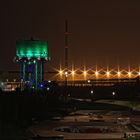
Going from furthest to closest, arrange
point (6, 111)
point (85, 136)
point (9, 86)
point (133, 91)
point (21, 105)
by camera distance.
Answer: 1. point (9, 86)
2. point (133, 91)
3. point (21, 105)
4. point (6, 111)
5. point (85, 136)

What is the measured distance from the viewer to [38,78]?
120m

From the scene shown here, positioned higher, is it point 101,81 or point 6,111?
point 101,81

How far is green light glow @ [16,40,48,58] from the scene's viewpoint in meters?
112

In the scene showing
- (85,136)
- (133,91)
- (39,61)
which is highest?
(39,61)

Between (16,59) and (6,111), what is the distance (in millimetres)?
82908

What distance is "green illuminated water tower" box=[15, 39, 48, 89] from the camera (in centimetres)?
11256

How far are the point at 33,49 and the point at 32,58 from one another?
7.73 ft

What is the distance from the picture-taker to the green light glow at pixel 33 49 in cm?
11236

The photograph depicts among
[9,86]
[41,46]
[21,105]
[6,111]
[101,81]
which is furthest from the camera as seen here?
[101,81]

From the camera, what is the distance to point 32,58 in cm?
11450

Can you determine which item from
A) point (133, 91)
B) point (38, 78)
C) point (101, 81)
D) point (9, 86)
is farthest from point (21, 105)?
point (101, 81)

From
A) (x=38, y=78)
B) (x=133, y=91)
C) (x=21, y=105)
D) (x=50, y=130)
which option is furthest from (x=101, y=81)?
(x=50, y=130)

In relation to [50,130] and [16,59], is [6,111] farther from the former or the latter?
[16,59]

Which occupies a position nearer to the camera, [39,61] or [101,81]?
[39,61]
